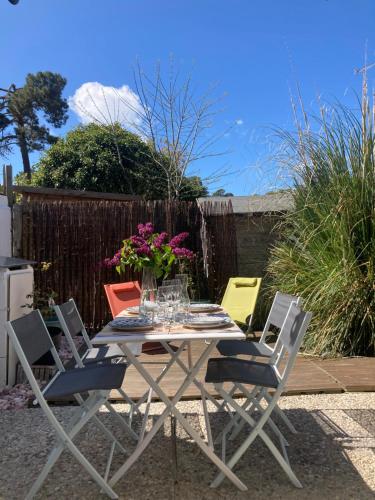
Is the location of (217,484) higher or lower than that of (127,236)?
lower

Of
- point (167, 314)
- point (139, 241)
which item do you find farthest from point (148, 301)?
point (139, 241)

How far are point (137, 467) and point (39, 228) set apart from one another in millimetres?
4315

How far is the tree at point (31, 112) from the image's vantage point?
21188 millimetres

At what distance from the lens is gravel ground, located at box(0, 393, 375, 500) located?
1923mm

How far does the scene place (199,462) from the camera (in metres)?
2.21

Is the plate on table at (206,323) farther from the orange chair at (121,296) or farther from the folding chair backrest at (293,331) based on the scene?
the orange chair at (121,296)

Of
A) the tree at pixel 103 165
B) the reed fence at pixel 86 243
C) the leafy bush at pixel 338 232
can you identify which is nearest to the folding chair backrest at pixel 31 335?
the leafy bush at pixel 338 232

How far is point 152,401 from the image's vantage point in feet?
10.2

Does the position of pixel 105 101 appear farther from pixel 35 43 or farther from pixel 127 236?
pixel 127 236

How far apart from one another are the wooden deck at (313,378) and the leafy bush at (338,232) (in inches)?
11.3

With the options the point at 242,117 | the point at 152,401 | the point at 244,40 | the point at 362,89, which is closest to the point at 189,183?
the point at 242,117

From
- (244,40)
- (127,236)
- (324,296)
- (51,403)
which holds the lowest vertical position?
(51,403)

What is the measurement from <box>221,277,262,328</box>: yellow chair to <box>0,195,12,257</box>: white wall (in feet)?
9.14

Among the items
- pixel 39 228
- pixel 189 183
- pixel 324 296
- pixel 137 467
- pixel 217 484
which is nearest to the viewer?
pixel 217 484
